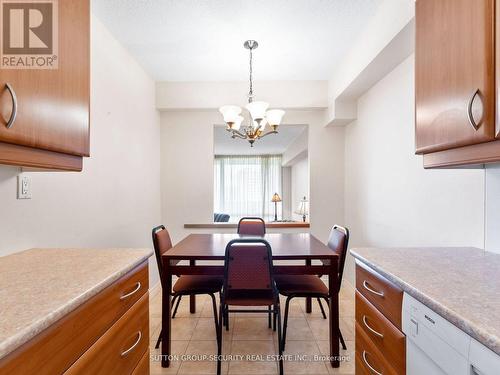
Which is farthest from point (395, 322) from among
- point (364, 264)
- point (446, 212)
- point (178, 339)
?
point (178, 339)

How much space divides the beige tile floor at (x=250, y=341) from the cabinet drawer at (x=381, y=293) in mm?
917

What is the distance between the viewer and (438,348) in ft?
2.46

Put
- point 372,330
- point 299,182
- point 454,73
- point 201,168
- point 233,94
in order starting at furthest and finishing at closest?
point 299,182
point 201,168
point 233,94
point 372,330
point 454,73

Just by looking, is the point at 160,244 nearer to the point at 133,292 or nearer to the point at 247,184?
the point at 133,292

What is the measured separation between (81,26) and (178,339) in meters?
2.16

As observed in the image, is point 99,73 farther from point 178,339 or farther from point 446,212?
point 446,212

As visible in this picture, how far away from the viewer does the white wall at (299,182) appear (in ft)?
21.0

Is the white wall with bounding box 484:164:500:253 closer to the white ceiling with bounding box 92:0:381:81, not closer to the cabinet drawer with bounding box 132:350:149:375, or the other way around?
the white ceiling with bounding box 92:0:381:81

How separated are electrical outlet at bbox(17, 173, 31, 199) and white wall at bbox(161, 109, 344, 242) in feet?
6.62

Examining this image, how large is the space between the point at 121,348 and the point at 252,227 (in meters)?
1.90

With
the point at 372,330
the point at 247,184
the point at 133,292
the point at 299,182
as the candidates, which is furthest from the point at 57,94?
the point at 247,184

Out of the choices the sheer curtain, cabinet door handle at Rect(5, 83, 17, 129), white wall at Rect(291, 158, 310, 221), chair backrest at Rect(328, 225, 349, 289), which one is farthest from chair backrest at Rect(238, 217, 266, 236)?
the sheer curtain

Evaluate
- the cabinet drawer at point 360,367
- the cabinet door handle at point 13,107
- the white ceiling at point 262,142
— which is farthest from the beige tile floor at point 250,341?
the white ceiling at point 262,142

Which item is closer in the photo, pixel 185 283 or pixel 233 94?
pixel 185 283
